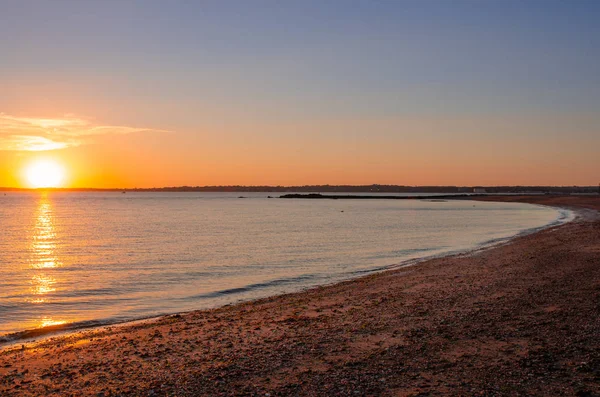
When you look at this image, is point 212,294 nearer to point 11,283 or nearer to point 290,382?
point 11,283

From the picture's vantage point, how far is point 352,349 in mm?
10789

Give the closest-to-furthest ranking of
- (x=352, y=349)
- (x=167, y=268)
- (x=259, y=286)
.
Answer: (x=352, y=349) → (x=259, y=286) → (x=167, y=268)

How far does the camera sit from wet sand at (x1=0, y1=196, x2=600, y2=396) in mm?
8750

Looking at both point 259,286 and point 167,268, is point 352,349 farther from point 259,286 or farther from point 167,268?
point 167,268

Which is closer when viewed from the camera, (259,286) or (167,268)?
(259,286)

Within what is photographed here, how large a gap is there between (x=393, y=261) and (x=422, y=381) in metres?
21.8

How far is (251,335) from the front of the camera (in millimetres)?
12562

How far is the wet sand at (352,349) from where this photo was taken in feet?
28.7

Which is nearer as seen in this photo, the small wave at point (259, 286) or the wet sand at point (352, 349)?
the wet sand at point (352, 349)

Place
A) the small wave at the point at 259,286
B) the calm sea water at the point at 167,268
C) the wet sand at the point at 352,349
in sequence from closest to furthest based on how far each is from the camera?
the wet sand at the point at 352,349, the calm sea water at the point at 167,268, the small wave at the point at 259,286

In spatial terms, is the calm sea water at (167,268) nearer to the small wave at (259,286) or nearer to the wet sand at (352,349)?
the small wave at (259,286)

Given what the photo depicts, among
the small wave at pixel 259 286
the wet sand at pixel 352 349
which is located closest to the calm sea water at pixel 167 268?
the small wave at pixel 259 286

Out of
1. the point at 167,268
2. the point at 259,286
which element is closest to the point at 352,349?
the point at 259,286

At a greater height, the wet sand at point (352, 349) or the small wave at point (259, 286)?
the wet sand at point (352, 349)
